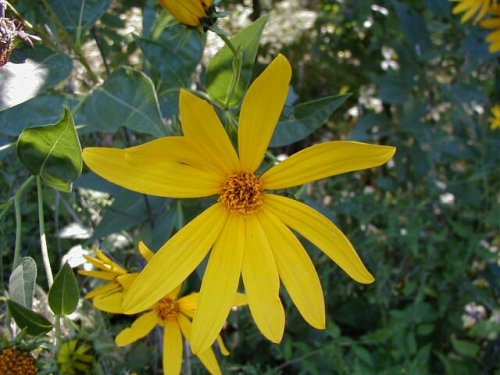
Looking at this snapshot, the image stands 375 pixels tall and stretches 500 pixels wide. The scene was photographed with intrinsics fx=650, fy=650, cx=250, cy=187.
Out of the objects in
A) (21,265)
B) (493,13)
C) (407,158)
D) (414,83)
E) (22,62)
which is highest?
(22,62)

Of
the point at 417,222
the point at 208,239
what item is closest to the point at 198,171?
the point at 208,239

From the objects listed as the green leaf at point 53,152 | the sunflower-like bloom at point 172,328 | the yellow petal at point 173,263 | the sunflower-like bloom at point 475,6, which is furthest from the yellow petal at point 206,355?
the sunflower-like bloom at point 475,6

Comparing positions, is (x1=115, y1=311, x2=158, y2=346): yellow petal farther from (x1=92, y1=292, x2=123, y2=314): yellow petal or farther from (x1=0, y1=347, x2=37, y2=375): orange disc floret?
(x1=0, y1=347, x2=37, y2=375): orange disc floret

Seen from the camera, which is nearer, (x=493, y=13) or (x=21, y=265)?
(x=21, y=265)

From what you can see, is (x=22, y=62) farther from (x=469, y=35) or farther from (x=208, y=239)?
(x=469, y=35)

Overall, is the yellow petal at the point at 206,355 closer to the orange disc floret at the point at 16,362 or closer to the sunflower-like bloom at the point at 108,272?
the sunflower-like bloom at the point at 108,272

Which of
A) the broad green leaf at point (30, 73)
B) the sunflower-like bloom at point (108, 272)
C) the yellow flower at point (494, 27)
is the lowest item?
the yellow flower at point (494, 27)

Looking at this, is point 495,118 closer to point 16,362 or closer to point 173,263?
point 173,263
